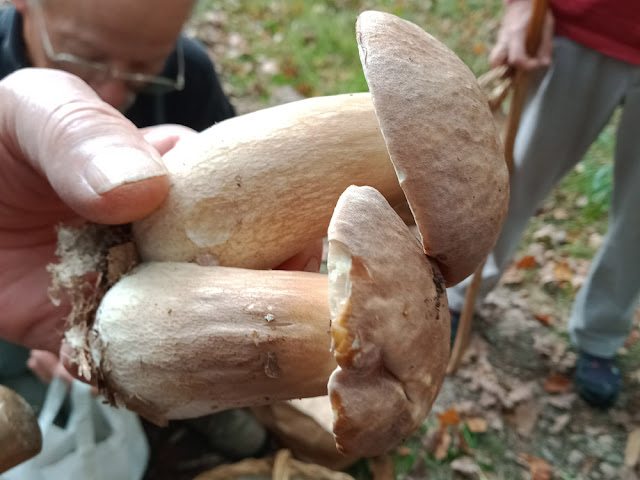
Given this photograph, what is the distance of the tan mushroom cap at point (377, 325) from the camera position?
681mm

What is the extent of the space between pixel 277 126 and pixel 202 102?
1.33 m

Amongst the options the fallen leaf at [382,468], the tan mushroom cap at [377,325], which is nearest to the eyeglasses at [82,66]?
the tan mushroom cap at [377,325]

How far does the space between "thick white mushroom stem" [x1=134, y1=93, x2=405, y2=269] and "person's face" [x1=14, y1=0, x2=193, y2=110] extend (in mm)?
694

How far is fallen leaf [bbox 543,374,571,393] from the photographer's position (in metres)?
2.27

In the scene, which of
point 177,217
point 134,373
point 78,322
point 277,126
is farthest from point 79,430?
point 277,126

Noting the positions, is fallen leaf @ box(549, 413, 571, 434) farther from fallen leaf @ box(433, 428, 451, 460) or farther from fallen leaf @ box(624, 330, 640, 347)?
fallen leaf @ box(624, 330, 640, 347)

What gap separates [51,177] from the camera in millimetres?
938

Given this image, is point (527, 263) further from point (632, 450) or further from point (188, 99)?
point (188, 99)

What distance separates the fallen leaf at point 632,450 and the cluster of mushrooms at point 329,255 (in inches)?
69.4

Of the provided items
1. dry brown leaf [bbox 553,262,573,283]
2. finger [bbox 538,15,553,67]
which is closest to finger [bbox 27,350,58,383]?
finger [bbox 538,15,553,67]

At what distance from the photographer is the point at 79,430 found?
5.09 feet

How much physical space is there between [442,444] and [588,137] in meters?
1.39

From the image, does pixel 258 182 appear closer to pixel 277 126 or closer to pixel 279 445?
pixel 277 126

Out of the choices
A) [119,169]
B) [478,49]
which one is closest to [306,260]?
[119,169]
